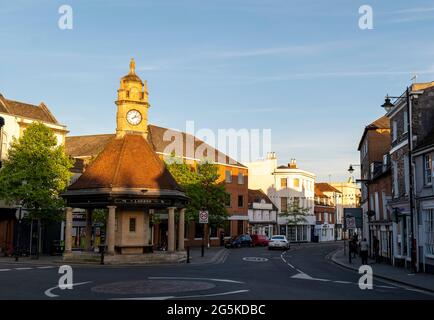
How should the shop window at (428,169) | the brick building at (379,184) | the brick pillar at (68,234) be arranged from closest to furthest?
the shop window at (428,169) < the brick pillar at (68,234) < the brick building at (379,184)

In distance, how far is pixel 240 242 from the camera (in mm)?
57969

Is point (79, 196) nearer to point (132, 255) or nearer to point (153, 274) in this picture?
point (132, 255)

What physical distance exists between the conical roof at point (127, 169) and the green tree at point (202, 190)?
700 inches

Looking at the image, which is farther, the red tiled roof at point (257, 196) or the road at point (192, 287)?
the red tiled roof at point (257, 196)

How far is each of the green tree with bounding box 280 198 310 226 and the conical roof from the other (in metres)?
46.0

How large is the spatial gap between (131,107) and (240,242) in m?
26.1

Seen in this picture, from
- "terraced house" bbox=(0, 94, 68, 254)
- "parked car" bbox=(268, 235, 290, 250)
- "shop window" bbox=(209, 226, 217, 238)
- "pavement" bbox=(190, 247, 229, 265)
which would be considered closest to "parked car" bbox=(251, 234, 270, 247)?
"shop window" bbox=(209, 226, 217, 238)

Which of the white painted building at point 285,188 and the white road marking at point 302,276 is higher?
the white painted building at point 285,188

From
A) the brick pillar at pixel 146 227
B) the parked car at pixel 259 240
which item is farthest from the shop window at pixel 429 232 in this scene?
the parked car at pixel 259 240

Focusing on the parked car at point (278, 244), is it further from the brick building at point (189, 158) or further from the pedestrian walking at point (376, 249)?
the pedestrian walking at point (376, 249)

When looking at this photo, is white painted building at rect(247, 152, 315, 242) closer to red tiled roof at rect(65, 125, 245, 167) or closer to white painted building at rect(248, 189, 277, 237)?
white painted building at rect(248, 189, 277, 237)

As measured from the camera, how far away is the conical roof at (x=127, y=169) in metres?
33.2

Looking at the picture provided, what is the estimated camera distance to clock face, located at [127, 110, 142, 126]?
3718 cm
